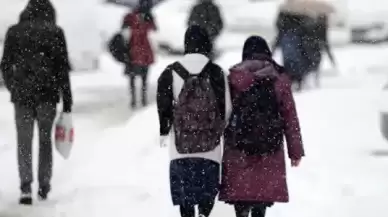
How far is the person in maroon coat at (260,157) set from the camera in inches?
172

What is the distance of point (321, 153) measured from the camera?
7.31 meters

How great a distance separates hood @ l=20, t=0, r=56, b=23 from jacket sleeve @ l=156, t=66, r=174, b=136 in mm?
1654

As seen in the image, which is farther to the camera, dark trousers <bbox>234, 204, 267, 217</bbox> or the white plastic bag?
the white plastic bag

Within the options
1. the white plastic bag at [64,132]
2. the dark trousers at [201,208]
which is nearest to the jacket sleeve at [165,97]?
the dark trousers at [201,208]

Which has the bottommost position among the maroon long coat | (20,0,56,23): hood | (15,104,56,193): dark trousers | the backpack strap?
(15,104,56,193): dark trousers

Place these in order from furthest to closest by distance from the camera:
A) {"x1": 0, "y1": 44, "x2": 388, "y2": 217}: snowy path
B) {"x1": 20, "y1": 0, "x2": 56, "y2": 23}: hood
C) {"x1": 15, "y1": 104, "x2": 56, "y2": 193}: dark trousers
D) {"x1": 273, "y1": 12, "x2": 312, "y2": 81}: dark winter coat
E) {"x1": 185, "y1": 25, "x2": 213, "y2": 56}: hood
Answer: {"x1": 273, "y1": 12, "x2": 312, "y2": 81}: dark winter coat
{"x1": 0, "y1": 44, "x2": 388, "y2": 217}: snowy path
{"x1": 15, "y1": 104, "x2": 56, "y2": 193}: dark trousers
{"x1": 20, "y1": 0, "x2": 56, "y2": 23}: hood
{"x1": 185, "y1": 25, "x2": 213, "y2": 56}: hood

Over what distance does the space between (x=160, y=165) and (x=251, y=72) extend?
3.22 metres

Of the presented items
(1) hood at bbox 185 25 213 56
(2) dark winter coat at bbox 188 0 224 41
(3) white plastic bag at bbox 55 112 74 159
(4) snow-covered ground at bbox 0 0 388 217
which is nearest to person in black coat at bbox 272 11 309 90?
(4) snow-covered ground at bbox 0 0 388 217

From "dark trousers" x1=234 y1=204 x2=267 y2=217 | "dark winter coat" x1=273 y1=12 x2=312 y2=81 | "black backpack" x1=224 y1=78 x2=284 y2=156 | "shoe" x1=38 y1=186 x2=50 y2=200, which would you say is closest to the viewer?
"black backpack" x1=224 y1=78 x2=284 y2=156

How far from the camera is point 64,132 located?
605 centimetres

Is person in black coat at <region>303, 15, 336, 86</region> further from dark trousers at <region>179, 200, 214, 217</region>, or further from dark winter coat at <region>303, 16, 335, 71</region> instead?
dark trousers at <region>179, 200, 214, 217</region>

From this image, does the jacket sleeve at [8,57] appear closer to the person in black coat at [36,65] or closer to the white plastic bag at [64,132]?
the person in black coat at [36,65]

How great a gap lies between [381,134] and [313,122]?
0.74 meters

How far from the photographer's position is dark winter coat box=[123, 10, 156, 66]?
9.91 metres
